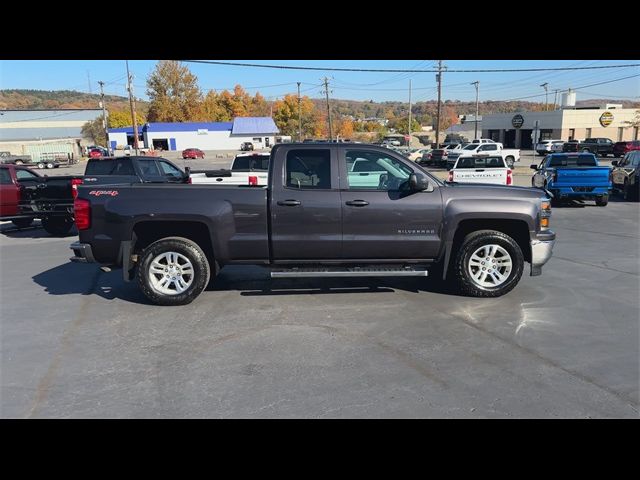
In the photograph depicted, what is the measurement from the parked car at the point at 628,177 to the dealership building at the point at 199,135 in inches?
2732

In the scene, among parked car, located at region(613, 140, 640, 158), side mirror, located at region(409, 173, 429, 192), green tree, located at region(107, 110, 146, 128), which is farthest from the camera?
green tree, located at region(107, 110, 146, 128)

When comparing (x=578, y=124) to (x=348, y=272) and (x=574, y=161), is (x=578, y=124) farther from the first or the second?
(x=348, y=272)

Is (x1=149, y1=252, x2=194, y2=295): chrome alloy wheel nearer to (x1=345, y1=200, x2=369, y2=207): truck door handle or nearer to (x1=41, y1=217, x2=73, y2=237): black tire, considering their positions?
(x1=345, y1=200, x2=369, y2=207): truck door handle

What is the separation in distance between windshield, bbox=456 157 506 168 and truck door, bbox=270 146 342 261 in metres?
12.5

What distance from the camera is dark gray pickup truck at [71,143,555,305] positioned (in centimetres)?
595

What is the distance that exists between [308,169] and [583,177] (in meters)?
12.2

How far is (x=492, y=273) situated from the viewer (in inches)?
246

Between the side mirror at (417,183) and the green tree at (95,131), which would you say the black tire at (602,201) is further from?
the green tree at (95,131)

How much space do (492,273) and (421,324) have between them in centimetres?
151

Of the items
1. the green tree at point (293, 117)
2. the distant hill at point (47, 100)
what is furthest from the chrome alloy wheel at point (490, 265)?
the distant hill at point (47, 100)

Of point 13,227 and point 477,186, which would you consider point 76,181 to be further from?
point 477,186

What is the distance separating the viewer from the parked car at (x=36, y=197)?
11273 mm

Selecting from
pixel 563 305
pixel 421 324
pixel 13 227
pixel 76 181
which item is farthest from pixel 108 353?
pixel 13 227

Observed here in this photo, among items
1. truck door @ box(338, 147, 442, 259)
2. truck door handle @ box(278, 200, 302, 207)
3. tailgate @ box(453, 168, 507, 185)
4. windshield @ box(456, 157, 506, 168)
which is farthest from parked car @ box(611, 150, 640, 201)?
truck door handle @ box(278, 200, 302, 207)
